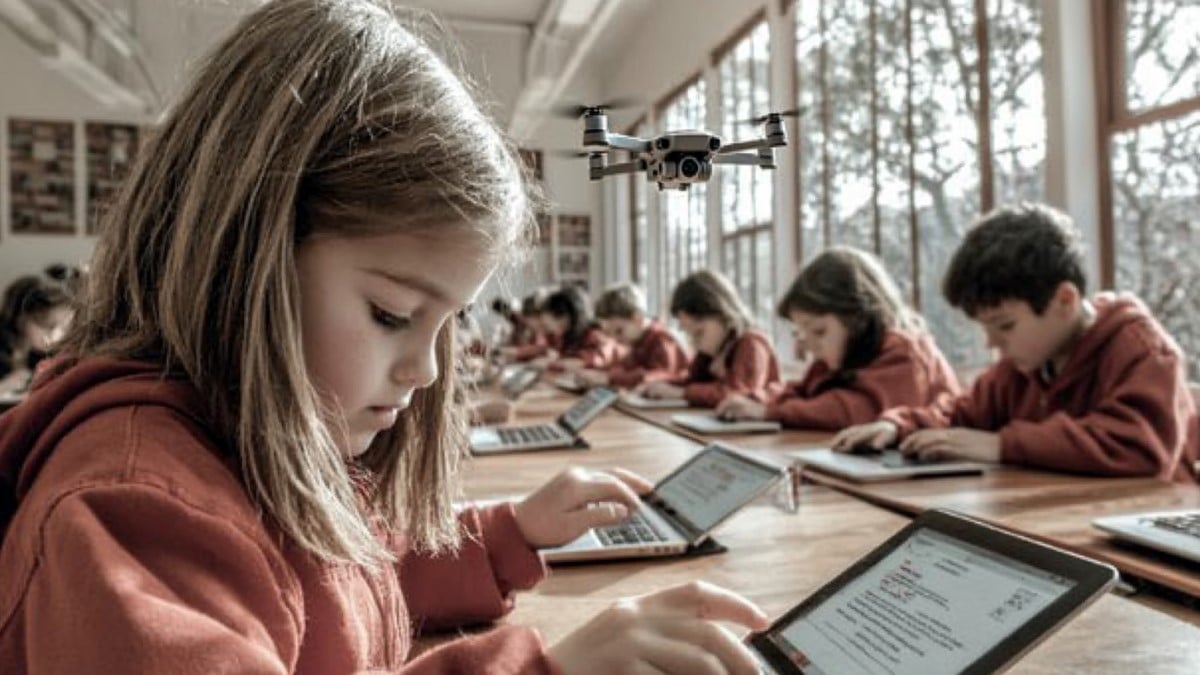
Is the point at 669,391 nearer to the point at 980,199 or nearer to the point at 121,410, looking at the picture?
the point at 980,199

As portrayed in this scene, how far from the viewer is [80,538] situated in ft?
1.25

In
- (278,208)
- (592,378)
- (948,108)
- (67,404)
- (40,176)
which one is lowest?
(592,378)

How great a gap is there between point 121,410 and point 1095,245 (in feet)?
8.76

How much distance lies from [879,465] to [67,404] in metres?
1.27

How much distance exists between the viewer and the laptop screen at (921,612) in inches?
20.1

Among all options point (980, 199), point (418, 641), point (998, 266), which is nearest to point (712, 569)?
point (418, 641)

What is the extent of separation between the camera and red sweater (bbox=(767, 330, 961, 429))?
2.28 metres

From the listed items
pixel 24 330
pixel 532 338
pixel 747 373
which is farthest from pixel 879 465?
pixel 532 338

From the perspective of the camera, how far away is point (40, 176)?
7320 mm

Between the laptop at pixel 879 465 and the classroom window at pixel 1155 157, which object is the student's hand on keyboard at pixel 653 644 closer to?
the laptop at pixel 879 465

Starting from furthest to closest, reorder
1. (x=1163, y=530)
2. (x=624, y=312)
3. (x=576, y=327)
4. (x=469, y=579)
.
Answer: (x=576, y=327), (x=624, y=312), (x=1163, y=530), (x=469, y=579)

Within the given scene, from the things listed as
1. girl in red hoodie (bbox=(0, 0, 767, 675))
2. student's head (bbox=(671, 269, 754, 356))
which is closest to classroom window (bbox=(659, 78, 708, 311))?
girl in red hoodie (bbox=(0, 0, 767, 675))

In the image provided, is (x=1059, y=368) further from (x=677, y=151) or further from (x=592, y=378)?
(x=592, y=378)

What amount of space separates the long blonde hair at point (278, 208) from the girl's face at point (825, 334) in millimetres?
1967
